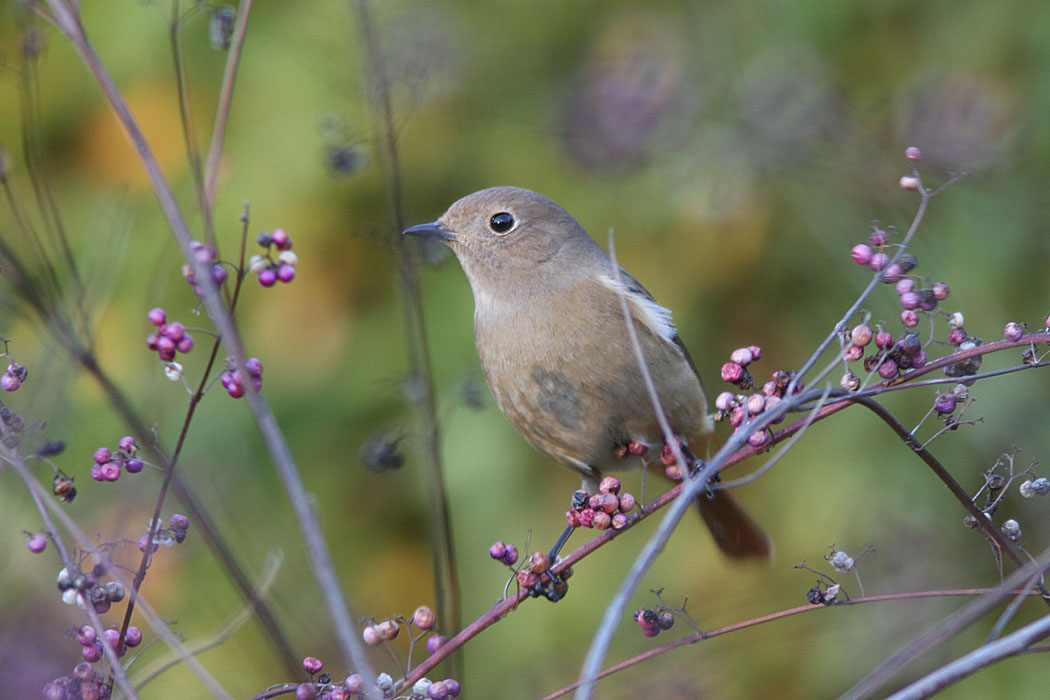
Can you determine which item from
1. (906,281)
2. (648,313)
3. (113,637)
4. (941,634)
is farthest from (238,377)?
(648,313)

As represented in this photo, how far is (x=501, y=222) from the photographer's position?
140 inches

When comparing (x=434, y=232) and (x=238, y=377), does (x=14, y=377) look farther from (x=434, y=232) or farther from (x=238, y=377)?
(x=434, y=232)

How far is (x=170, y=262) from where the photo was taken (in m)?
2.93

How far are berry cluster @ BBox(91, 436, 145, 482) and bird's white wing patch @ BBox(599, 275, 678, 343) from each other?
5.75 ft

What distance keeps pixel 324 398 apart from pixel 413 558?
72cm

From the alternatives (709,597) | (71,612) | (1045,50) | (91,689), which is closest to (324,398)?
(71,612)

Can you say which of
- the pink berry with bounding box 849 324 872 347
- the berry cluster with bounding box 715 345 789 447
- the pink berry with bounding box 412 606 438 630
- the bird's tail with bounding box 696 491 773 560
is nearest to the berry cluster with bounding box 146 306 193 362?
the pink berry with bounding box 412 606 438 630

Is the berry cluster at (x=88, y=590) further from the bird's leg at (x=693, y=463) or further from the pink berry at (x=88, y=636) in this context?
the bird's leg at (x=693, y=463)

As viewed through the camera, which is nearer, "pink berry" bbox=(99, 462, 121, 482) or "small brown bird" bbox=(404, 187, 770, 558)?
"pink berry" bbox=(99, 462, 121, 482)

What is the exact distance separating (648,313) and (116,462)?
186 cm

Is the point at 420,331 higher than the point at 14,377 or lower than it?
higher

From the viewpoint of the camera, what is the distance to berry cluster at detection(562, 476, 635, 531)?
2.25 metres

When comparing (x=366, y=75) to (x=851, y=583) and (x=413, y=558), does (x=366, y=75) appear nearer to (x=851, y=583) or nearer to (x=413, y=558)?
(x=413, y=558)

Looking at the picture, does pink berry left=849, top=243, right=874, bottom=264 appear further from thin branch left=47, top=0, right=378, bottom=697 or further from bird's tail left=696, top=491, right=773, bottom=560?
bird's tail left=696, top=491, right=773, bottom=560
